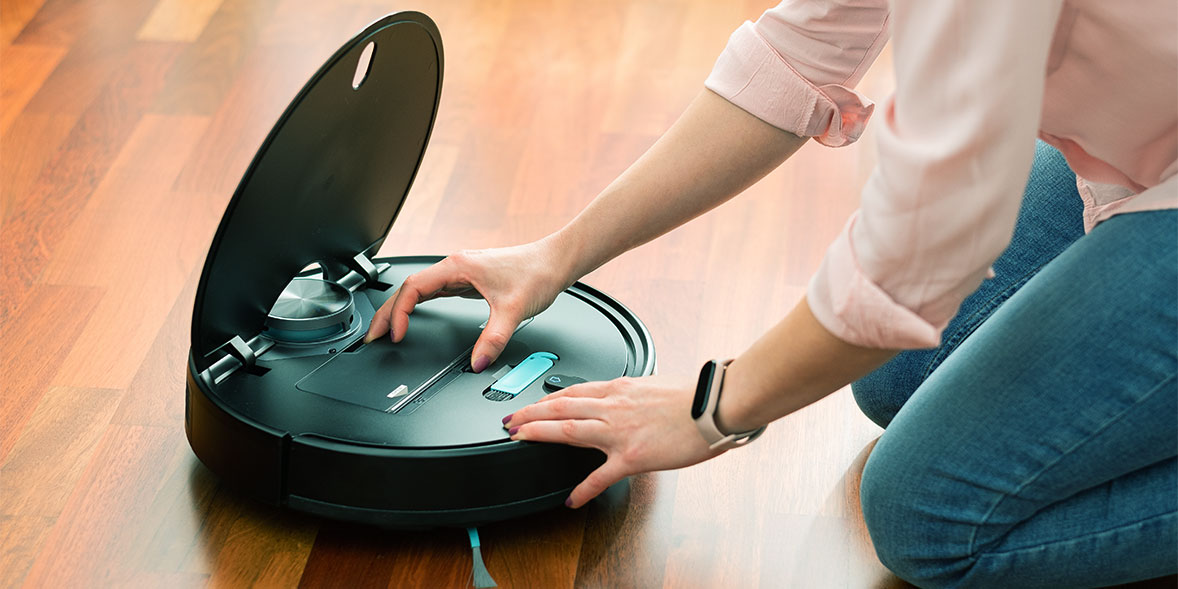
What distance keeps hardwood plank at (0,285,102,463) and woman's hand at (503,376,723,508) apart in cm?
49

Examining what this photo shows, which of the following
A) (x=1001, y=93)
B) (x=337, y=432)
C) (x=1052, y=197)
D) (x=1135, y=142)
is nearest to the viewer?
(x=1001, y=93)

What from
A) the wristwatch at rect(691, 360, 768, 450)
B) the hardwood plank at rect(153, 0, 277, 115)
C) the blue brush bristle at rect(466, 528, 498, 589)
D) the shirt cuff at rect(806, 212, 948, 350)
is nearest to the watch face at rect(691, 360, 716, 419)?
the wristwatch at rect(691, 360, 768, 450)

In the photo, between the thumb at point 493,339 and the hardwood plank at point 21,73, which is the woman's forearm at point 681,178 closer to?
the thumb at point 493,339

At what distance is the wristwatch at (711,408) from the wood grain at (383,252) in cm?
18

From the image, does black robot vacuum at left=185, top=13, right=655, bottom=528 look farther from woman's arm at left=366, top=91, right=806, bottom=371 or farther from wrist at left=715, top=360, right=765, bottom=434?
wrist at left=715, top=360, right=765, bottom=434

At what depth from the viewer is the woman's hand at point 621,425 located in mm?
916

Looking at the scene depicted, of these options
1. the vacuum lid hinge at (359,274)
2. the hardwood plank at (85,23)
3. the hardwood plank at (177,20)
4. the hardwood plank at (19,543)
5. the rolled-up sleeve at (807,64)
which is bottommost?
the hardwood plank at (177,20)

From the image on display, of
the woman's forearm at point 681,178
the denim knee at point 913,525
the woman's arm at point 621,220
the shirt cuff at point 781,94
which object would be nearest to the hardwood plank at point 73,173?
the woman's arm at point 621,220

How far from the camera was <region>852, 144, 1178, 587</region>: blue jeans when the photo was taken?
33.7 inches

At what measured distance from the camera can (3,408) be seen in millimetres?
1192

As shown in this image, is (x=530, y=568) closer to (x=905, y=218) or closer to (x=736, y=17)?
(x=905, y=218)

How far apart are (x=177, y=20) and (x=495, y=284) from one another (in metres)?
1.16

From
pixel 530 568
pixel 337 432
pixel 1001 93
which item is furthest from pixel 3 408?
pixel 1001 93

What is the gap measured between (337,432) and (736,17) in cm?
134
